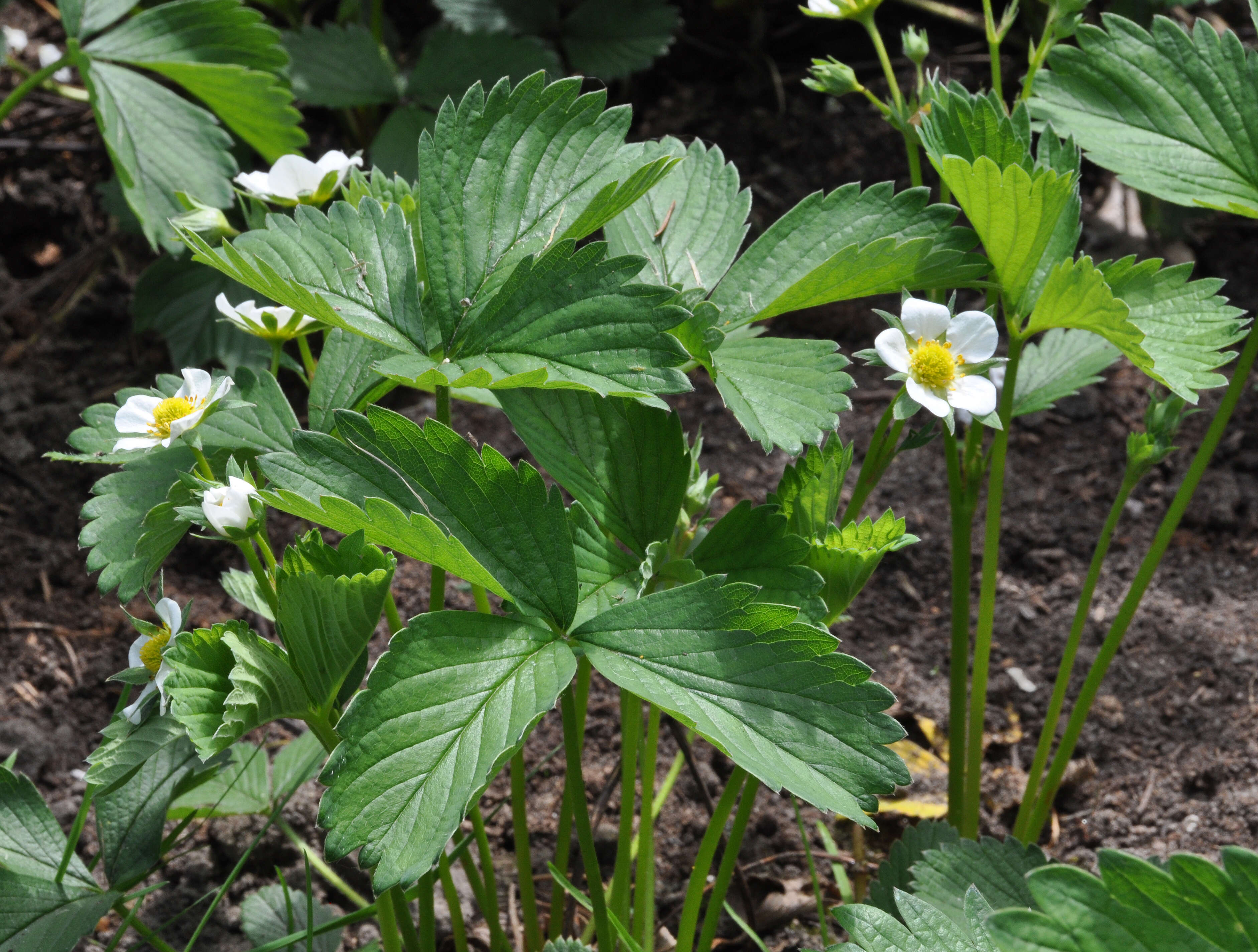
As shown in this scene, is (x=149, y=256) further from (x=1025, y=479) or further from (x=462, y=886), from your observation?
(x=1025, y=479)

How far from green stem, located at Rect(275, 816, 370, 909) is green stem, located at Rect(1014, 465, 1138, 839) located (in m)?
0.85

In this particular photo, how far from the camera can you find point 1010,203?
100 cm

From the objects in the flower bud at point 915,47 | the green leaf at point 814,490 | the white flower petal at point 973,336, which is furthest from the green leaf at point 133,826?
the flower bud at point 915,47

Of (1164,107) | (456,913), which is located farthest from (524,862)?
(1164,107)

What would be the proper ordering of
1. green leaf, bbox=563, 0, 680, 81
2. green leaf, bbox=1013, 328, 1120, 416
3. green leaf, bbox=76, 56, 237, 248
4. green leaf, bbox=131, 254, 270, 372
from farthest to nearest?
green leaf, bbox=563, 0, 680, 81 → green leaf, bbox=131, 254, 270, 372 → green leaf, bbox=76, 56, 237, 248 → green leaf, bbox=1013, 328, 1120, 416

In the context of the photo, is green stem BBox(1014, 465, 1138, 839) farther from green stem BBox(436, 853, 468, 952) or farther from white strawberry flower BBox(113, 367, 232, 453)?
white strawberry flower BBox(113, 367, 232, 453)

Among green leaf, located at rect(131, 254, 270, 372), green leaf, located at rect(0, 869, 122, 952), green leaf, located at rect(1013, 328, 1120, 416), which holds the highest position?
green leaf, located at rect(1013, 328, 1120, 416)

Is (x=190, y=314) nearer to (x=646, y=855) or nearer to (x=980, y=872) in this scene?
(x=646, y=855)

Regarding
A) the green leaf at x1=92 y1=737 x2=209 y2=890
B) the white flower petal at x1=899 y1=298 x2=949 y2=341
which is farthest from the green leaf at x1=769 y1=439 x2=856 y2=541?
the green leaf at x1=92 y1=737 x2=209 y2=890

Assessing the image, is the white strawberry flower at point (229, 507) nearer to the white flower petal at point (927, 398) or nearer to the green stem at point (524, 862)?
the green stem at point (524, 862)

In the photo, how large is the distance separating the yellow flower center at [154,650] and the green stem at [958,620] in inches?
31.7

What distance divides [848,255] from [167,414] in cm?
65

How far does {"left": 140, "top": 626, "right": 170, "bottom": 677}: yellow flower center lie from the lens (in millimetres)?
966

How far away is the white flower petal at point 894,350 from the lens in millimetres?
1032
